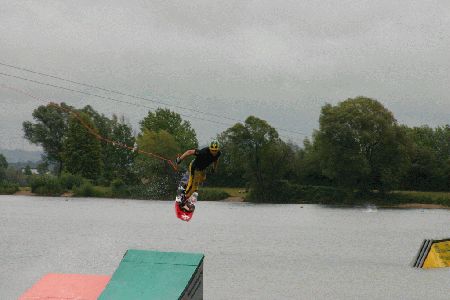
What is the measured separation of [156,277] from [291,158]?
3180 inches

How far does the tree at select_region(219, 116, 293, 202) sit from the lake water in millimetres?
4066

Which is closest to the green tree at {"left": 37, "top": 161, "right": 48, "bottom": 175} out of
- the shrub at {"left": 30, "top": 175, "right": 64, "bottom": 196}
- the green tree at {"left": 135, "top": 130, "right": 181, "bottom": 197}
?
the shrub at {"left": 30, "top": 175, "right": 64, "bottom": 196}

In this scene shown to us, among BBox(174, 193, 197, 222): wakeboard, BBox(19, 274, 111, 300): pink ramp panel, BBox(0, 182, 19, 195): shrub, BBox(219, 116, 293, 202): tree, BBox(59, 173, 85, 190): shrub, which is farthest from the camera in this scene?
BBox(0, 182, 19, 195): shrub

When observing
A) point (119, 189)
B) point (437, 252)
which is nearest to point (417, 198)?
point (119, 189)

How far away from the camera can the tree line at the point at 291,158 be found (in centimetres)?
8769

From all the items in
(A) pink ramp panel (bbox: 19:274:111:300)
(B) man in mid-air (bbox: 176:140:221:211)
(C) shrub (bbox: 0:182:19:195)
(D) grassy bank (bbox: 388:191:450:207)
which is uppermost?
(B) man in mid-air (bbox: 176:140:221:211)

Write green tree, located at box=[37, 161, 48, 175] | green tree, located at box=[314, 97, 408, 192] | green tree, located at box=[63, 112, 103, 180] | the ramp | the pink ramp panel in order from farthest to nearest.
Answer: green tree, located at box=[37, 161, 48, 175] < green tree, located at box=[63, 112, 103, 180] < green tree, located at box=[314, 97, 408, 192] < the ramp < the pink ramp panel

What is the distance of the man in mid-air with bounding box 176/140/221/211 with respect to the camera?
16469mm

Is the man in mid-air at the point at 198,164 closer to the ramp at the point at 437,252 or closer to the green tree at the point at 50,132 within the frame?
the ramp at the point at 437,252

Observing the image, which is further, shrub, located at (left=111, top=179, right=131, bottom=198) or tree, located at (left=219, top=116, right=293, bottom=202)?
shrub, located at (left=111, top=179, right=131, bottom=198)

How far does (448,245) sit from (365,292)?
5747mm

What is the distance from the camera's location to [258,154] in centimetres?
9375

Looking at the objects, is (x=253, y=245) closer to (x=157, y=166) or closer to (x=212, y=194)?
(x=157, y=166)

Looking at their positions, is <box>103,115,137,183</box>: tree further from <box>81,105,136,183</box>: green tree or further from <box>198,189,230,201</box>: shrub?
<box>198,189,230,201</box>: shrub
